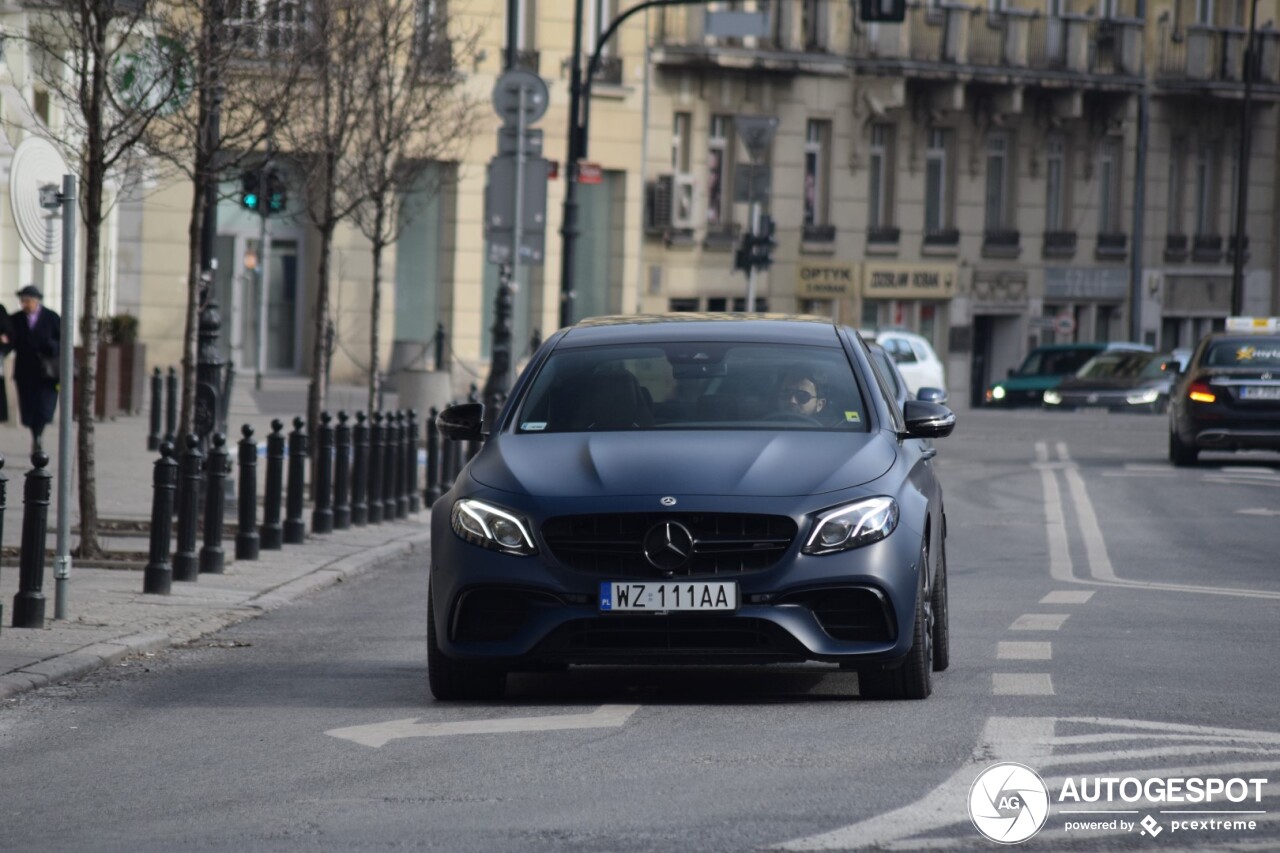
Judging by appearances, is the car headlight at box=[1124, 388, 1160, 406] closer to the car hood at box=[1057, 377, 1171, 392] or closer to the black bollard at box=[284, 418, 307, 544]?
the car hood at box=[1057, 377, 1171, 392]

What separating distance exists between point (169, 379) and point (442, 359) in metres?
17.4

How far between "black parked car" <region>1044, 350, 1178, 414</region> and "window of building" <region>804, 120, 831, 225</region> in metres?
9.10

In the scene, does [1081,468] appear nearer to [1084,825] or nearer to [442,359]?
[442,359]

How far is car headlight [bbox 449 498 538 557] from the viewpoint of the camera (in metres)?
9.14

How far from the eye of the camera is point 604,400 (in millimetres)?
10062

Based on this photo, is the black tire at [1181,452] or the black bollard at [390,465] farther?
the black tire at [1181,452]

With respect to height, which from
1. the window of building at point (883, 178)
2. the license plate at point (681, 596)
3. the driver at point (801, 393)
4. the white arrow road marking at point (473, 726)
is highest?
the window of building at point (883, 178)

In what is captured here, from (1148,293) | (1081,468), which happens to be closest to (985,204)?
(1148,293)

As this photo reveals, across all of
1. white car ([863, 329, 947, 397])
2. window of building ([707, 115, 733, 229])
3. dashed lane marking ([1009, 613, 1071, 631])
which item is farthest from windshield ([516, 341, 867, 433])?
window of building ([707, 115, 733, 229])

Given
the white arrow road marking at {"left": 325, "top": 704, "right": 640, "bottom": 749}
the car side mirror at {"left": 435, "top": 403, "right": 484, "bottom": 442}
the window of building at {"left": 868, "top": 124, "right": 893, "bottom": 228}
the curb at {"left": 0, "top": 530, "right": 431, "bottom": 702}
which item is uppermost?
the window of building at {"left": 868, "top": 124, "right": 893, "bottom": 228}

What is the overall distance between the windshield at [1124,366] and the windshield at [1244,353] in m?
18.1

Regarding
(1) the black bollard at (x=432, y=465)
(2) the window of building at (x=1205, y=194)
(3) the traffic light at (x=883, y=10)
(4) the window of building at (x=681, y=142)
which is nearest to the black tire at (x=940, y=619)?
(1) the black bollard at (x=432, y=465)

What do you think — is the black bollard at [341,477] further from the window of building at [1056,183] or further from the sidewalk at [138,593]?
the window of building at [1056,183]

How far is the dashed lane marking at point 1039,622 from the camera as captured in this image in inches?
487
